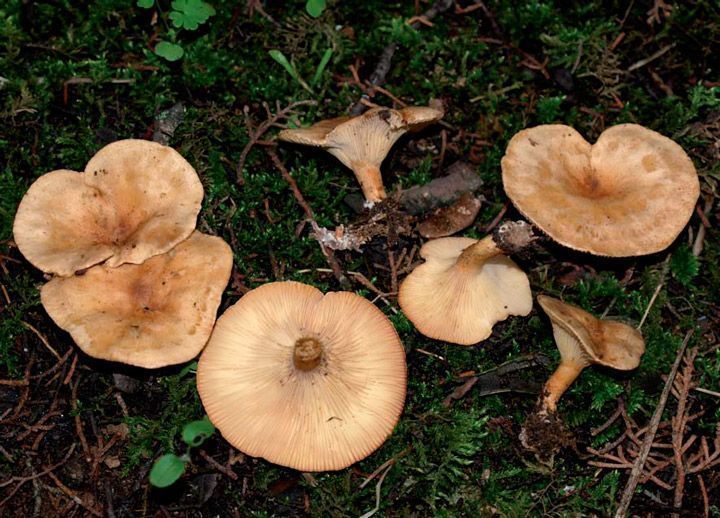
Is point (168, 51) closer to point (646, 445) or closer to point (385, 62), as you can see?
point (385, 62)

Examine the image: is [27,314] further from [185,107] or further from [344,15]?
[344,15]

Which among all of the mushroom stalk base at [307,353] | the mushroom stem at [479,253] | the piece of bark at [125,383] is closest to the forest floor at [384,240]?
the piece of bark at [125,383]

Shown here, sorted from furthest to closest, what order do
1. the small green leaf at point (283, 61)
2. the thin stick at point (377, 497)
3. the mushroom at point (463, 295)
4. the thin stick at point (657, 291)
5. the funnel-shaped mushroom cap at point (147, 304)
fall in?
the small green leaf at point (283, 61) → the thin stick at point (657, 291) → the mushroom at point (463, 295) → the thin stick at point (377, 497) → the funnel-shaped mushroom cap at point (147, 304)

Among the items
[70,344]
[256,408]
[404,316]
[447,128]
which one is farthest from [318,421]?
[447,128]

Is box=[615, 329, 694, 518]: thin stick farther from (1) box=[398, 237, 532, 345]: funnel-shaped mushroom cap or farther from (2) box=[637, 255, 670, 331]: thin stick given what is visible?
(1) box=[398, 237, 532, 345]: funnel-shaped mushroom cap

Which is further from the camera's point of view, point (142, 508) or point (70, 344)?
point (70, 344)

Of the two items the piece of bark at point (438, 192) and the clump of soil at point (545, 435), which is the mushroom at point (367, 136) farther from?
the clump of soil at point (545, 435)
